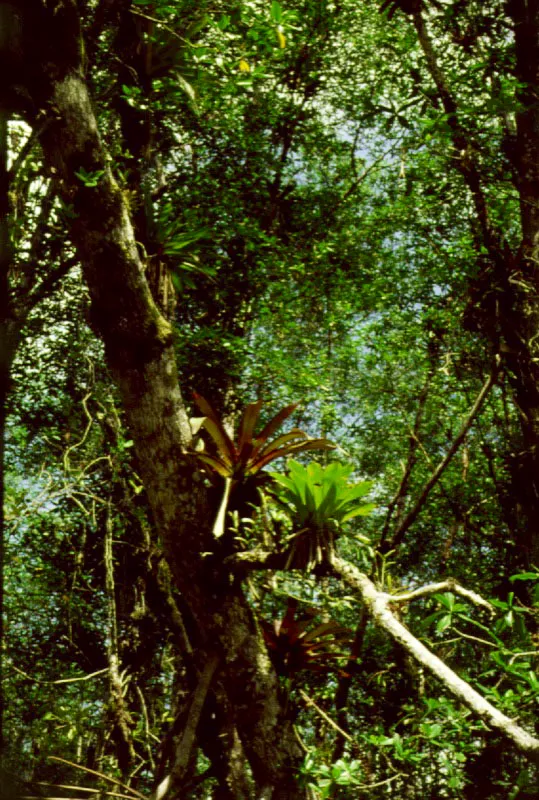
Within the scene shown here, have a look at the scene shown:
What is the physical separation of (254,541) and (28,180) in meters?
1.91

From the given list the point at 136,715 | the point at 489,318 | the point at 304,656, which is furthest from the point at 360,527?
the point at 304,656

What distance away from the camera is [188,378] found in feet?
18.2

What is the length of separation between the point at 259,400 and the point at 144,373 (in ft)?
1.93

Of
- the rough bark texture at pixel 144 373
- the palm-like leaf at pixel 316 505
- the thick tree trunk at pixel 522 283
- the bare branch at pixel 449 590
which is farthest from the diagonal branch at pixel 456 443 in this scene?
the rough bark texture at pixel 144 373

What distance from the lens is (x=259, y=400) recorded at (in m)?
3.37

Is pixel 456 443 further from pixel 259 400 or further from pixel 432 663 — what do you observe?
pixel 432 663

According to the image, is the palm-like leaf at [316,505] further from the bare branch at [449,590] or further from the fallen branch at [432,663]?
the bare branch at [449,590]

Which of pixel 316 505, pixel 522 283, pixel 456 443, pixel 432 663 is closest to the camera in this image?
pixel 432 663

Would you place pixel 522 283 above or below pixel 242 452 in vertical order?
above

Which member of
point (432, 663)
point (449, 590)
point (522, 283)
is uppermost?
point (522, 283)

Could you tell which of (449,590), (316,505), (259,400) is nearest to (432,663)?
(449,590)

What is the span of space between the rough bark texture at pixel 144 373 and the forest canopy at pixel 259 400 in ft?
0.04

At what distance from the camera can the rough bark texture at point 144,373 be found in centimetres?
303

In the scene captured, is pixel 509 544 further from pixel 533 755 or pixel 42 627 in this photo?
pixel 42 627
